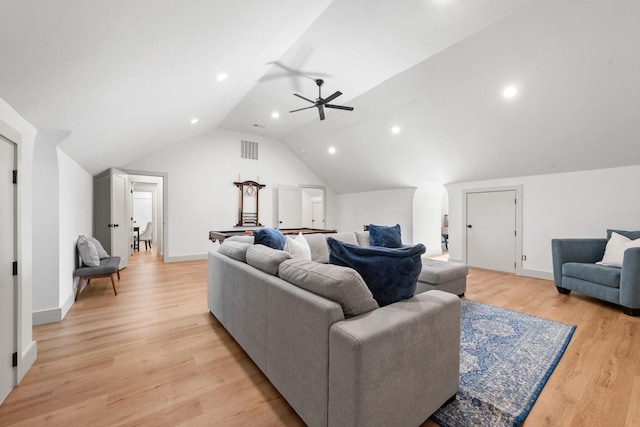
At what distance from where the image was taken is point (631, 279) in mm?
2955

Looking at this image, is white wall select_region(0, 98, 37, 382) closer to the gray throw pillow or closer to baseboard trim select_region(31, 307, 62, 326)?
baseboard trim select_region(31, 307, 62, 326)

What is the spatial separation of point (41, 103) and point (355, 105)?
15.2 feet

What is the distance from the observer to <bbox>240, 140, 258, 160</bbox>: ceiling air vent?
7301mm

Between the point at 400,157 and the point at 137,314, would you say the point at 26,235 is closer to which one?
the point at 137,314

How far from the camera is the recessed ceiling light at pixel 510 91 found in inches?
143

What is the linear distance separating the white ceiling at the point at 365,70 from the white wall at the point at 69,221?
25cm

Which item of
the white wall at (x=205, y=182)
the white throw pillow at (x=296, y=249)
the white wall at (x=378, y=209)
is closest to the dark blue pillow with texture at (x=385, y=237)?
the white throw pillow at (x=296, y=249)

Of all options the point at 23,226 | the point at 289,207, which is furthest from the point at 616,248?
the point at 289,207

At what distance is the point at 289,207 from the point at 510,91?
5.71 metres

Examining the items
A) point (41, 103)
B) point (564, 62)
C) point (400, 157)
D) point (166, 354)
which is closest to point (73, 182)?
point (41, 103)

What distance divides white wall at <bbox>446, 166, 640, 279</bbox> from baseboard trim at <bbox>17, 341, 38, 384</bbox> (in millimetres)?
6693

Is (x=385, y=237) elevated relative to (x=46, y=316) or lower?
elevated

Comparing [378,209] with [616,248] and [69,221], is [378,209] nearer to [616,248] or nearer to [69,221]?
[616,248]

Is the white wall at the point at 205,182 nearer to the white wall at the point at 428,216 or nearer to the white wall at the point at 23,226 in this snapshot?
the white wall at the point at 428,216
